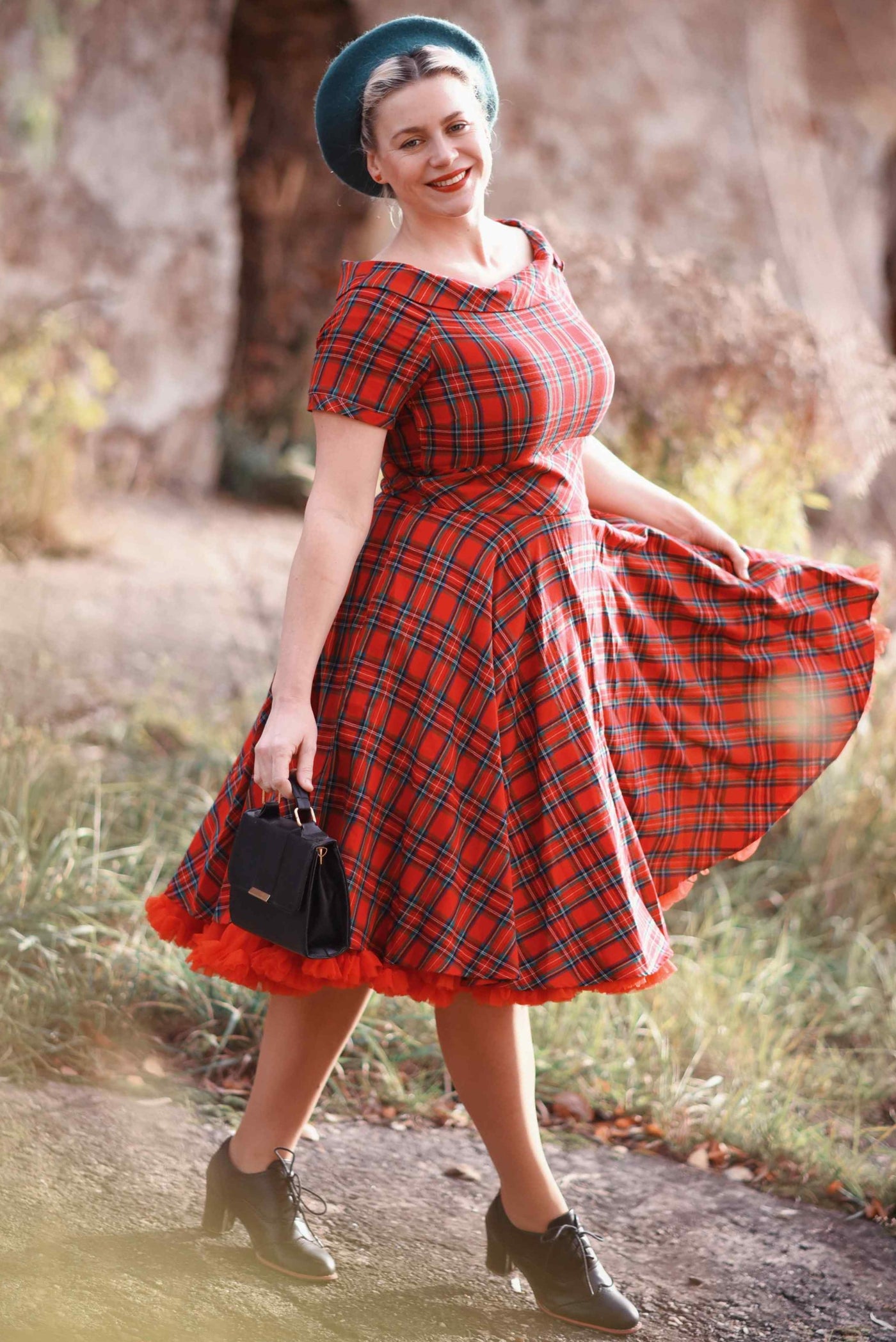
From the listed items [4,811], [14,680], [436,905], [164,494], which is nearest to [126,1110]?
[4,811]

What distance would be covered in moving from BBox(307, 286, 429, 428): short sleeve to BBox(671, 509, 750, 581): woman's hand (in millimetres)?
648

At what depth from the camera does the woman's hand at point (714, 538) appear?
7.61 ft

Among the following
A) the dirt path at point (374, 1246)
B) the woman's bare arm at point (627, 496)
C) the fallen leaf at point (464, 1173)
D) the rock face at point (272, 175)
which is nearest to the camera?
the dirt path at point (374, 1246)

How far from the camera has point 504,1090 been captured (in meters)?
2.02

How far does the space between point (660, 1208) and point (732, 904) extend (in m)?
1.26

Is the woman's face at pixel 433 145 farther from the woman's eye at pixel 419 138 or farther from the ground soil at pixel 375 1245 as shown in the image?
the ground soil at pixel 375 1245

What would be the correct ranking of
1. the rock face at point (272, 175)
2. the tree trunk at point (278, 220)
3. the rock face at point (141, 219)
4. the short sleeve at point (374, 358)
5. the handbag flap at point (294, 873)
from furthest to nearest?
the tree trunk at point (278, 220) → the rock face at point (272, 175) → the rock face at point (141, 219) → the short sleeve at point (374, 358) → the handbag flap at point (294, 873)

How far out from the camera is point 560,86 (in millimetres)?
7027

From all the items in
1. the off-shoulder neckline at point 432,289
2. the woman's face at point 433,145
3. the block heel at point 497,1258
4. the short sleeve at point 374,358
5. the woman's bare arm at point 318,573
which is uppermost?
the woman's face at point 433,145

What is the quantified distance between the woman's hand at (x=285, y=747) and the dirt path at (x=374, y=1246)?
752 millimetres

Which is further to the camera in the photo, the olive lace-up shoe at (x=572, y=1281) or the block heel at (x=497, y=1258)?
the block heel at (x=497, y=1258)

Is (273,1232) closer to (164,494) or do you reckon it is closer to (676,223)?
(164,494)

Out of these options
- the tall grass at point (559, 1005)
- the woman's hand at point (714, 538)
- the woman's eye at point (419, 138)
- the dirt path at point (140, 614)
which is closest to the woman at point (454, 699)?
the woman's eye at point (419, 138)

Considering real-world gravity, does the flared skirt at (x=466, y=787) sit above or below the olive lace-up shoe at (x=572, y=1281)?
above
